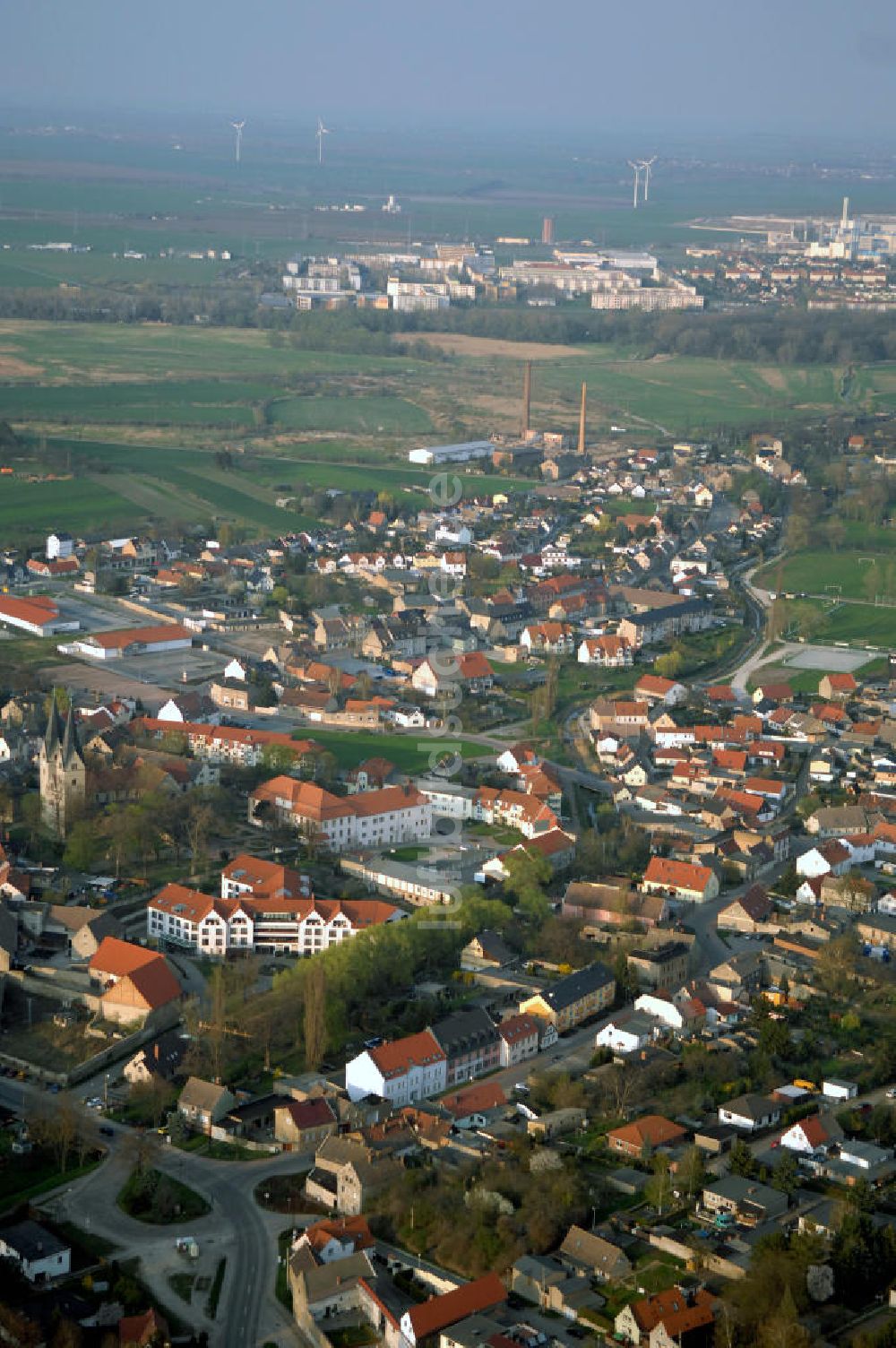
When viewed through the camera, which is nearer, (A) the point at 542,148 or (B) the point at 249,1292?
(B) the point at 249,1292

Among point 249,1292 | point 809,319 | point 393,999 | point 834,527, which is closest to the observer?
point 249,1292

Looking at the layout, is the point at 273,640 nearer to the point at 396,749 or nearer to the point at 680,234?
the point at 396,749

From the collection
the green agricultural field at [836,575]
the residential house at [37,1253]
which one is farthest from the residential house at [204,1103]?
the green agricultural field at [836,575]

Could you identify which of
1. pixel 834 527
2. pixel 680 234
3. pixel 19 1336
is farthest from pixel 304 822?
pixel 680 234

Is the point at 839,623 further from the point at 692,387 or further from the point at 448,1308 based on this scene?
the point at 692,387

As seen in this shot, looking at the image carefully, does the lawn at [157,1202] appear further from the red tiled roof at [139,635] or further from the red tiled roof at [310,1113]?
the red tiled roof at [139,635]

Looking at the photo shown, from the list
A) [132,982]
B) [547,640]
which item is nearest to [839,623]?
[547,640]
